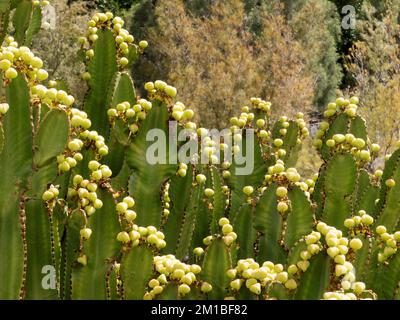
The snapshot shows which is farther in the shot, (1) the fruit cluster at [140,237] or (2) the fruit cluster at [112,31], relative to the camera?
(2) the fruit cluster at [112,31]

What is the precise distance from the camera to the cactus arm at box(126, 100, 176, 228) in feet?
7.42

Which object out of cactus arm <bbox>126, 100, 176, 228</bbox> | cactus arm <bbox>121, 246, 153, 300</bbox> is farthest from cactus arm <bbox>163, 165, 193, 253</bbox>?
cactus arm <bbox>121, 246, 153, 300</bbox>

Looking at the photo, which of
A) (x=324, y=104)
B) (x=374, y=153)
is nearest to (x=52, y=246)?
(x=374, y=153)

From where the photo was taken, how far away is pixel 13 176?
185cm

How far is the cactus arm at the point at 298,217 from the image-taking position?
215 cm

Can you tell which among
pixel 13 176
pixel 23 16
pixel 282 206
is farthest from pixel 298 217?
pixel 23 16

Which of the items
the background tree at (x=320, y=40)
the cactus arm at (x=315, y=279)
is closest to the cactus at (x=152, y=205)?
the cactus arm at (x=315, y=279)

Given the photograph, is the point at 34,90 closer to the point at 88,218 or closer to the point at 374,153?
the point at 88,218

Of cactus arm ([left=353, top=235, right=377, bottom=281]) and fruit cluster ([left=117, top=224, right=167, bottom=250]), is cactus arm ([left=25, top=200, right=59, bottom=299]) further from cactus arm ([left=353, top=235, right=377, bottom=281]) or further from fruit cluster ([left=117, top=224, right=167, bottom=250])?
cactus arm ([left=353, top=235, right=377, bottom=281])

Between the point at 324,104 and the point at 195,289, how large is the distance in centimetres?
2125

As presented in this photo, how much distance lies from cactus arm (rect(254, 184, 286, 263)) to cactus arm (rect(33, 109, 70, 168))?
28.8 inches

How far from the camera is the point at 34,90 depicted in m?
2.05

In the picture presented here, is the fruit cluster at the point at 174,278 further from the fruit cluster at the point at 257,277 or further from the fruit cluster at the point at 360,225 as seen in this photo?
the fruit cluster at the point at 360,225

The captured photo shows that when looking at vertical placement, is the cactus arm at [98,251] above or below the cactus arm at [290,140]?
below
